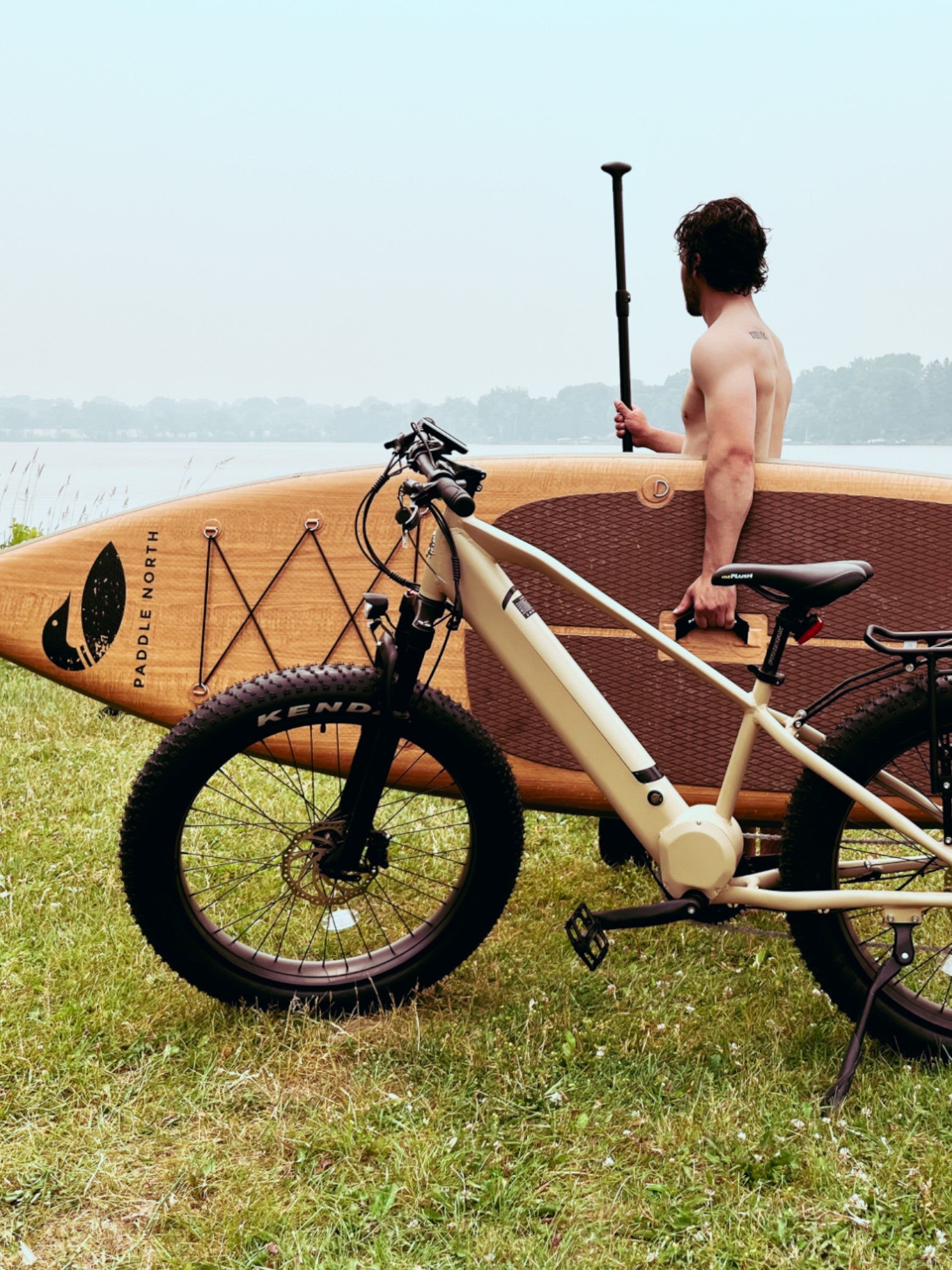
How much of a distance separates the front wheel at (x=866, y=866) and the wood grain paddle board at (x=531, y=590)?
2.15 ft

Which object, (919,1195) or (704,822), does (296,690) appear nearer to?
(704,822)

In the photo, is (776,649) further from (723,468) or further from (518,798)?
(723,468)

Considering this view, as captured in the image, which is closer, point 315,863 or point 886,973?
point 886,973

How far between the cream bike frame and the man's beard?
1.25 meters

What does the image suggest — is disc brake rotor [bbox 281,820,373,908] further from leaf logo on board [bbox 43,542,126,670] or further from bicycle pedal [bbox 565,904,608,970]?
leaf logo on board [bbox 43,542,126,670]

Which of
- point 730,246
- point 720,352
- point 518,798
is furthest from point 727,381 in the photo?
point 518,798

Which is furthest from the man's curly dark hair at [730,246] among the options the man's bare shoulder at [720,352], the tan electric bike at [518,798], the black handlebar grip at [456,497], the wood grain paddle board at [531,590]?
the black handlebar grip at [456,497]

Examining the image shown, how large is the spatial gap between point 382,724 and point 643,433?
5.42ft

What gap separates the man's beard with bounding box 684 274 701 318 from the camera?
3.17 meters

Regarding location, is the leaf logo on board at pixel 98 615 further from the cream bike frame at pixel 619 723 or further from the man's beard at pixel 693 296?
the man's beard at pixel 693 296

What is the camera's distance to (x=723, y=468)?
289 cm

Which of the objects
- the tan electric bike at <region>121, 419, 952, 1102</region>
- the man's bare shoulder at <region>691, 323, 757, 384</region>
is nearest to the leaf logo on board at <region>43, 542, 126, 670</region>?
the tan electric bike at <region>121, 419, 952, 1102</region>

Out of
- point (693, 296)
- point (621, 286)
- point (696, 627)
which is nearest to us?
point (696, 627)

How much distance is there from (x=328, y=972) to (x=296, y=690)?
669 millimetres
